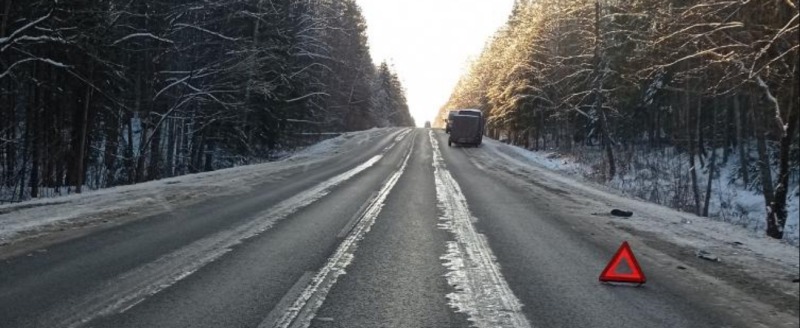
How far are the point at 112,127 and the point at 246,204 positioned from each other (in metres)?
10.2

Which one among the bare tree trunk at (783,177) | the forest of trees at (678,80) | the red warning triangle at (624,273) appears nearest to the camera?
the red warning triangle at (624,273)

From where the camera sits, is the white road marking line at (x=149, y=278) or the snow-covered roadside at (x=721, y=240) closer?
the white road marking line at (x=149, y=278)

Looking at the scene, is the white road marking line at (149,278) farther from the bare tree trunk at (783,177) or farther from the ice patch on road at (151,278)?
the bare tree trunk at (783,177)

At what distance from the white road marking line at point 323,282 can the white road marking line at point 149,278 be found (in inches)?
48.3

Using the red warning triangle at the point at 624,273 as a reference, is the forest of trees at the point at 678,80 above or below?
above

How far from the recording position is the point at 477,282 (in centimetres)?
533

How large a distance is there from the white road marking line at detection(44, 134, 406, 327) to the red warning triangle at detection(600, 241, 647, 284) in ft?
13.3

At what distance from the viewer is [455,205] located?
10906mm

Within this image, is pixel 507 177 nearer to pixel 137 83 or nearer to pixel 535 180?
pixel 535 180

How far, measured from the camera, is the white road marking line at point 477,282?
4328 millimetres

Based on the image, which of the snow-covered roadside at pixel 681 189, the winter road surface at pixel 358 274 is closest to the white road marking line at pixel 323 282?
the winter road surface at pixel 358 274

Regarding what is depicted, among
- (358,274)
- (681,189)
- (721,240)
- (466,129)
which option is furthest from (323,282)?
(466,129)

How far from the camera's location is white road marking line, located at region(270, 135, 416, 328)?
411 centimetres

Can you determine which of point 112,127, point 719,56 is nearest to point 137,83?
point 112,127
